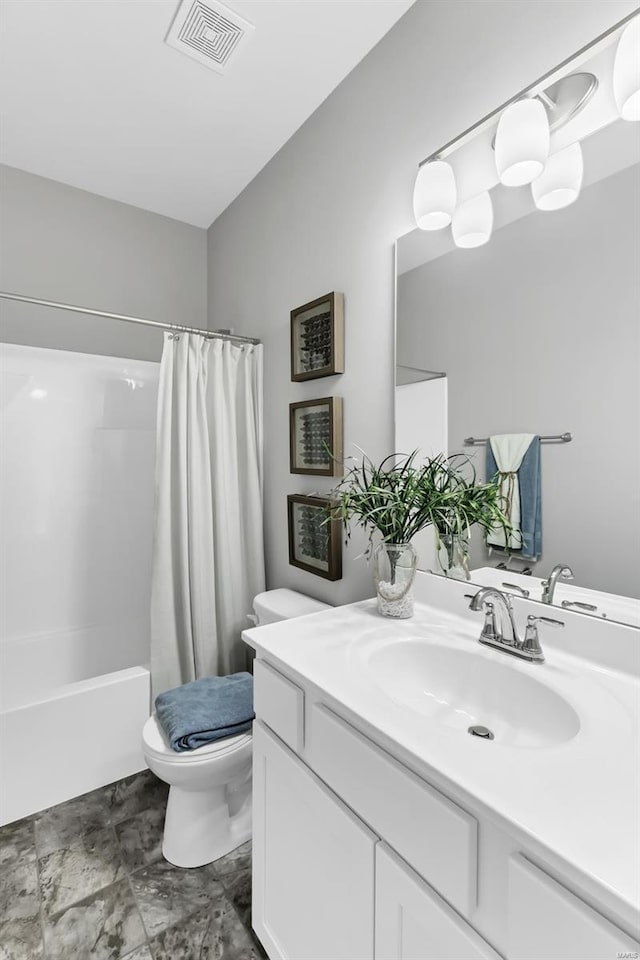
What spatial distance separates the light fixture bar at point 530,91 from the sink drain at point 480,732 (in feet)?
4.57

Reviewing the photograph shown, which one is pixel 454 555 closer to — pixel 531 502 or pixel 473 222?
pixel 531 502

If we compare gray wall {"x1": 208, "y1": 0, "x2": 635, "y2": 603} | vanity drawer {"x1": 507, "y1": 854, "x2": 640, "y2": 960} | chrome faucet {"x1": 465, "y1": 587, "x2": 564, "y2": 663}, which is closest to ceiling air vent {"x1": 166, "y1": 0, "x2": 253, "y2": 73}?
gray wall {"x1": 208, "y1": 0, "x2": 635, "y2": 603}

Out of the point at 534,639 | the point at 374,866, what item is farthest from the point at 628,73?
the point at 374,866

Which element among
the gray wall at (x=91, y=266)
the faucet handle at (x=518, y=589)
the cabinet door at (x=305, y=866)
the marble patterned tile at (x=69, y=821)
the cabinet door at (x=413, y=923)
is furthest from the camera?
the gray wall at (x=91, y=266)

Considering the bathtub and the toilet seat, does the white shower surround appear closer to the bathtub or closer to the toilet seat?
the bathtub

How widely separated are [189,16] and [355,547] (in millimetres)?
1758

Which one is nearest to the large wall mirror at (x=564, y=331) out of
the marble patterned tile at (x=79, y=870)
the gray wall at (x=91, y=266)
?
the marble patterned tile at (x=79, y=870)

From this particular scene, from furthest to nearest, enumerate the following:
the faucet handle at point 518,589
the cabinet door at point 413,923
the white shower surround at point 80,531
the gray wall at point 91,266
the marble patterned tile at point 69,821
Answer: the gray wall at point 91,266 < the white shower surround at point 80,531 < the marble patterned tile at point 69,821 < the faucet handle at point 518,589 < the cabinet door at point 413,923

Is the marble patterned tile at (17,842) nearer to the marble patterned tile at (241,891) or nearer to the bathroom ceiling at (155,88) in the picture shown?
the marble patterned tile at (241,891)

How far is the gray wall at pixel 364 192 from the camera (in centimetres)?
117

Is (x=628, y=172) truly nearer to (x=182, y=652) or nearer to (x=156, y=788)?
(x=182, y=652)

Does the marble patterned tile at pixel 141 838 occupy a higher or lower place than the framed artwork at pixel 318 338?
lower

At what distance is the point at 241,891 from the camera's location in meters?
1.36

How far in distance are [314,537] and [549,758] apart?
4.02 feet
